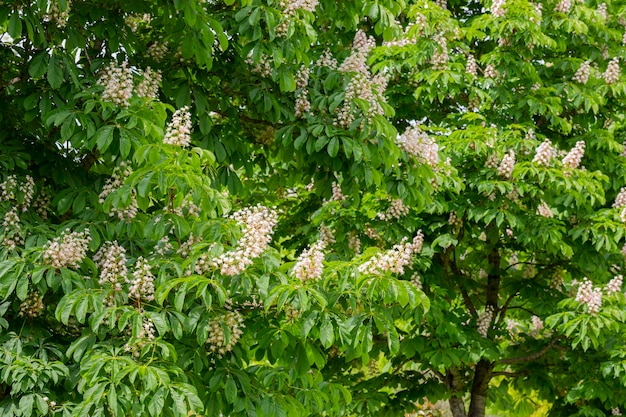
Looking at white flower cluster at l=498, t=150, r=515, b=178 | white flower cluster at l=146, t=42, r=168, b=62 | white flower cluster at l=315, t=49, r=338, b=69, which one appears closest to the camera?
white flower cluster at l=146, t=42, r=168, b=62

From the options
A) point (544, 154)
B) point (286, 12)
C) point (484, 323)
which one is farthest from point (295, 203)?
point (286, 12)

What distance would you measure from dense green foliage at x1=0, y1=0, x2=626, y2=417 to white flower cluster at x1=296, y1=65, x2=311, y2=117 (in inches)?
0.6

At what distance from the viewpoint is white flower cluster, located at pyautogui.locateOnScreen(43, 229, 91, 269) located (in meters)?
5.08

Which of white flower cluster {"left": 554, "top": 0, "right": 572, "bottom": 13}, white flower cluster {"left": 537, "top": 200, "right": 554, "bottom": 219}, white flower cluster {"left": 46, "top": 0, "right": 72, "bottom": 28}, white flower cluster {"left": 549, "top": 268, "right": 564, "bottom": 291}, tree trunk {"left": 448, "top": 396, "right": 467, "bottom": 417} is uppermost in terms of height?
white flower cluster {"left": 46, "top": 0, "right": 72, "bottom": 28}

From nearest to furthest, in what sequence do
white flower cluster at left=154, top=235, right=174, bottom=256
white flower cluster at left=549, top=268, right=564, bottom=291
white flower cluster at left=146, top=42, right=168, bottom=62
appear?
white flower cluster at left=154, top=235, right=174, bottom=256 → white flower cluster at left=146, top=42, right=168, bottom=62 → white flower cluster at left=549, top=268, right=564, bottom=291

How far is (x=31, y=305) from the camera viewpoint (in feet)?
17.7

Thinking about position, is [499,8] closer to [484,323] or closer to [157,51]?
[484,323]

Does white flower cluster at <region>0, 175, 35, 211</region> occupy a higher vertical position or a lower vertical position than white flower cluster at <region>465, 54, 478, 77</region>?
higher

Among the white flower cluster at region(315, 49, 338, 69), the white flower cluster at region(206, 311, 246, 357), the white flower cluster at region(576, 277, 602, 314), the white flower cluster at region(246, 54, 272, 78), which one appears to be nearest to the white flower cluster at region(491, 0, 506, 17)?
the white flower cluster at region(315, 49, 338, 69)

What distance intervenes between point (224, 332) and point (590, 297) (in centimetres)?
400

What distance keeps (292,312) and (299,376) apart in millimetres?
449

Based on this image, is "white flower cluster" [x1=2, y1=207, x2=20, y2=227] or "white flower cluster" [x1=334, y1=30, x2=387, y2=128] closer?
"white flower cluster" [x1=2, y1=207, x2=20, y2=227]

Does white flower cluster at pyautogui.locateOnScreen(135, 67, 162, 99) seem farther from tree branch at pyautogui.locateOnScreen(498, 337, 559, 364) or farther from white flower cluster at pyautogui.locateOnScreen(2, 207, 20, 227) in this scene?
tree branch at pyautogui.locateOnScreen(498, 337, 559, 364)

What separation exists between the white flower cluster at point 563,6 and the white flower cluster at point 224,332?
4993 mm
